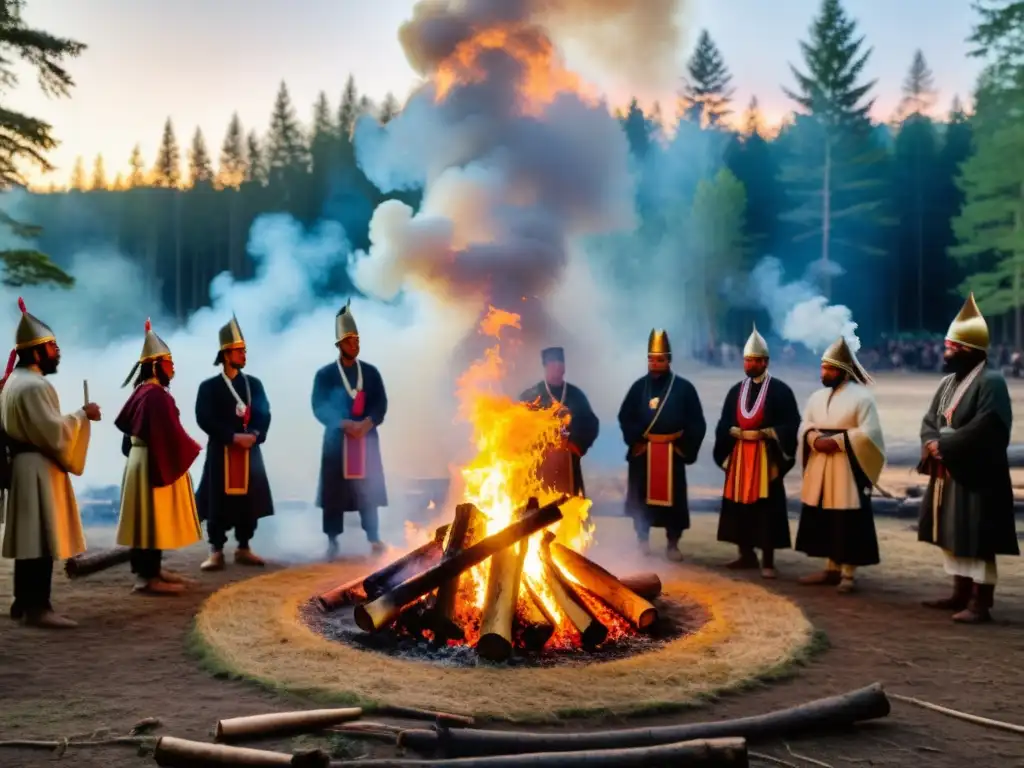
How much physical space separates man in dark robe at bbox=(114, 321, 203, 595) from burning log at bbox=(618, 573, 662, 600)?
3.69 m

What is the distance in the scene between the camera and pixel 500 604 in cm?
576

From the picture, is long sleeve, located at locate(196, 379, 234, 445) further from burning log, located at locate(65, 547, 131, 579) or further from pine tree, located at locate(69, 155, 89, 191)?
pine tree, located at locate(69, 155, 89, 191)

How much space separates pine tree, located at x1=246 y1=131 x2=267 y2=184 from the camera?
32.3 m

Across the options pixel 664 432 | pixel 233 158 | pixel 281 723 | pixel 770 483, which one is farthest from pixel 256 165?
pixel 281 723

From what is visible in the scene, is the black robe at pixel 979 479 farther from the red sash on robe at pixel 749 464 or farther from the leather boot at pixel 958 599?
the red sash on robe at pixel 749 464

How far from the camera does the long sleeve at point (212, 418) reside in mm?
8414

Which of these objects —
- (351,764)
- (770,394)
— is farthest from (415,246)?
(351,764)

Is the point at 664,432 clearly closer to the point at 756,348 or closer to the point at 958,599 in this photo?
the point at 756,348

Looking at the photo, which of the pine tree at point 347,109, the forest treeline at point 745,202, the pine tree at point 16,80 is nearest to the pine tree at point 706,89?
the forest treeline at point 745,202

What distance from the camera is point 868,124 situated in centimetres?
2830

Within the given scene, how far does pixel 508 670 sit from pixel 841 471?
3.82 metres

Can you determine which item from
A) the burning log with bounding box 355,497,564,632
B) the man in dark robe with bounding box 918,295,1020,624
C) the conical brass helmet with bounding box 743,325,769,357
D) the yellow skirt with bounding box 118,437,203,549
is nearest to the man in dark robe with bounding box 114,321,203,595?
the yellow skirt with bounding box 118,437,203,549

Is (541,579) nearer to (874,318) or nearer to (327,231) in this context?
(327,231)

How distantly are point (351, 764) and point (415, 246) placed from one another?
7.11 metres
